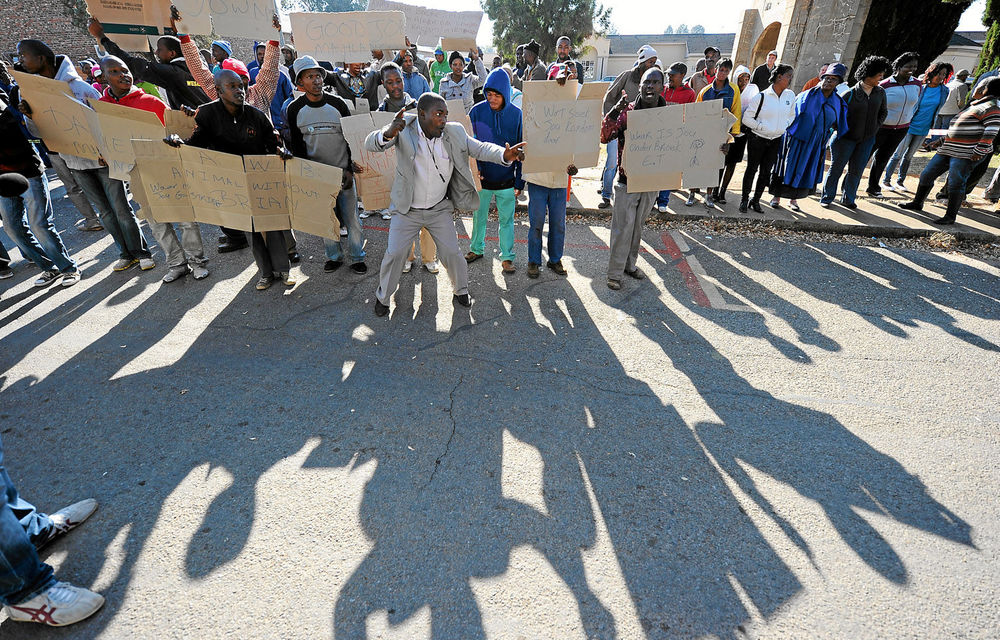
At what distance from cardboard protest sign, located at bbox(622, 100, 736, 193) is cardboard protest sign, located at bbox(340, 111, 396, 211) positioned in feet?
7.74

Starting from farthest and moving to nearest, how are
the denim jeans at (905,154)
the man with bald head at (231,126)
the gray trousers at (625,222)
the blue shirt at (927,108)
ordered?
1. the denim jeans at (905,154)
2. the blue shirt at (927,108)
3. the gray trousers at (625,222)
4. the man with bald head at (231,126)

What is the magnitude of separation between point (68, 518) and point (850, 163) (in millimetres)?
9495

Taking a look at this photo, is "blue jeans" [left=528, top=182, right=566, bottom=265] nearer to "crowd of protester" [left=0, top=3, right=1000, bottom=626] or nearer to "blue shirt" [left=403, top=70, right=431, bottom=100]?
"crowd of protester" [left=0, top=3, right=1000, bottom=626]

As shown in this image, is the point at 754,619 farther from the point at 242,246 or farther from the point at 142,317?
the point at 242,246

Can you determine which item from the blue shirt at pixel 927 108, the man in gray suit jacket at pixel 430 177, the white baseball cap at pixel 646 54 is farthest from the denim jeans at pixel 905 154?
the man in gray suit jacket at pixel 430 177

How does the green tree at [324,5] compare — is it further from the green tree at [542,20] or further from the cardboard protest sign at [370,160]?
the cardboard protest sign at [370,160]

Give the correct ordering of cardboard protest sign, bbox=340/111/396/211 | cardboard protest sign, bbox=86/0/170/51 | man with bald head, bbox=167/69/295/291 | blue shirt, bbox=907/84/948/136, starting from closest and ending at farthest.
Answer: man with bald head, bbox=167/69/295/291 < cardboard protest sign, bbox=340/111/396/211 < cardboard protest sign, bbox=86/0/170/51 < blue shirt, bbox=907/84/948/136

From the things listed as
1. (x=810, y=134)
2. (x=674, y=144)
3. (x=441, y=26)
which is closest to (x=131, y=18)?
(x=441, y=26)

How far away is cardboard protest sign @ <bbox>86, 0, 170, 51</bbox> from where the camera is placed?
5.27m

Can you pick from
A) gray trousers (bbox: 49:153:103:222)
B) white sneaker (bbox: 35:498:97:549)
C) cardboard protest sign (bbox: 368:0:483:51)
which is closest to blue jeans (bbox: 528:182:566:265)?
white sneaker (bbox: 35:498:97:549)

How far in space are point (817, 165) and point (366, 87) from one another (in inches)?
269

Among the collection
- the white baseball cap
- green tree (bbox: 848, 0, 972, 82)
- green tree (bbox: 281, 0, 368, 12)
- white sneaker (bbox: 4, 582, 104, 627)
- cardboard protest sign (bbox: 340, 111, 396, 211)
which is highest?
green tree (bbox: 281, 0, 368, 12)

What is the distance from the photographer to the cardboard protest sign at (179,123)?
4.51m

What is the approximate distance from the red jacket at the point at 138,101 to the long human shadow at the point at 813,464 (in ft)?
18.2
